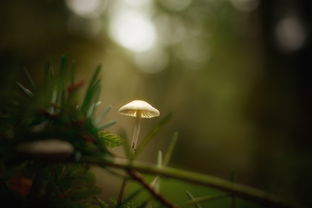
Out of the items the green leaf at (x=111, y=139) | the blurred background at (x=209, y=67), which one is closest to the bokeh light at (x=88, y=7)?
the blurred background at (x=209, y=67)

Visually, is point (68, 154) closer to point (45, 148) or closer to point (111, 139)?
point (45, 148)

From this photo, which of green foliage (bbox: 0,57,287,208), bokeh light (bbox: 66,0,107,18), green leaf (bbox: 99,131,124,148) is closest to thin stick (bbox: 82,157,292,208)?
green foliage (bbox: 0,57,287,208)

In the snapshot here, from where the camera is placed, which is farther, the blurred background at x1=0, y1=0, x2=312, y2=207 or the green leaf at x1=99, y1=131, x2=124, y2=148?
the blurred background at x1=0, y1=0, x2=312, y2=207

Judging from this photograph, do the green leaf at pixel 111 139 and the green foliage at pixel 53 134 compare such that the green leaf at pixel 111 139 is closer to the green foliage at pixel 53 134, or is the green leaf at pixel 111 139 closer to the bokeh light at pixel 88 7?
the green foliage at pixel 53 134

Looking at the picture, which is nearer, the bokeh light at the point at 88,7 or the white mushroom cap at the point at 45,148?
the white mushroom cap at the point at 45,148

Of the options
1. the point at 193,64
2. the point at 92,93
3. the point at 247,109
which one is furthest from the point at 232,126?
the point at 92,93

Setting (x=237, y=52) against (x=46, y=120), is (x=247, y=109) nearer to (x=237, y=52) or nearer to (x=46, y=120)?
(x=237, y=52)

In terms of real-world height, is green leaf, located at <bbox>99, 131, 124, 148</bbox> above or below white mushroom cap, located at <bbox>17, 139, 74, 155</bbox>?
below

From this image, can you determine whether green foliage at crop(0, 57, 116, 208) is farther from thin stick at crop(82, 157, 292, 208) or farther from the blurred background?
the blurred background

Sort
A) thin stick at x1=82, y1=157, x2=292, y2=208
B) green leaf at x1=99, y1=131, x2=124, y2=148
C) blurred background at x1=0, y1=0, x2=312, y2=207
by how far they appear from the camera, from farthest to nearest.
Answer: blurred background at x1=0, y1=0, x2=312, y2=207
green leaf at x1=99, y1=131, x2=124, y2=148
thin stick at x1=82, y1=157, x2=292, y2=208

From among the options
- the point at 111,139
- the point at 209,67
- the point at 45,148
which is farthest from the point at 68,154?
the point at 209,67
